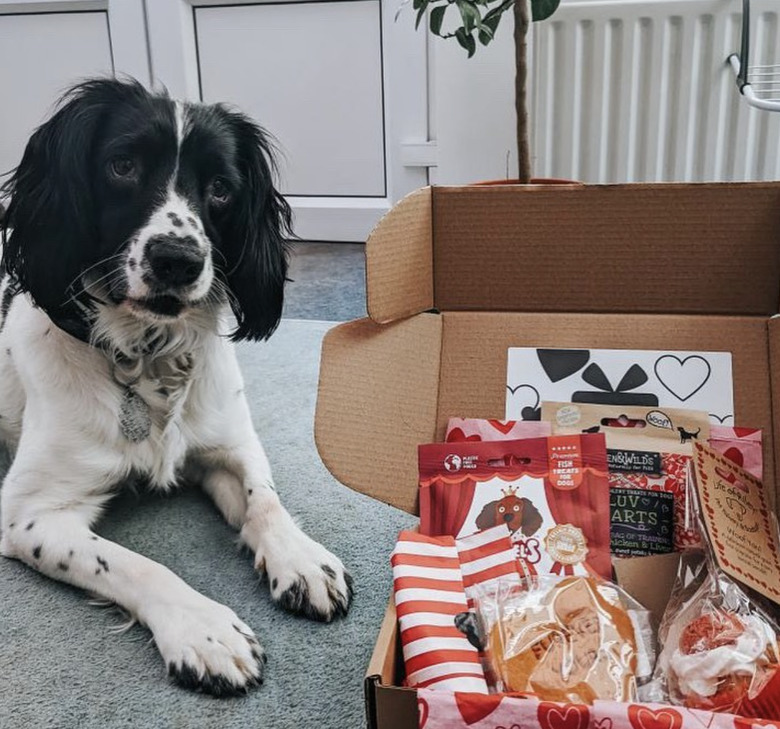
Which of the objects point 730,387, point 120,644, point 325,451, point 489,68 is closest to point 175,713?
point 120,644

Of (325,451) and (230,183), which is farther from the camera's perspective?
A: (230,183)

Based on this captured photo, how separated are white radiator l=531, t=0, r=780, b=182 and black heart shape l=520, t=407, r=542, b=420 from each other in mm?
1358

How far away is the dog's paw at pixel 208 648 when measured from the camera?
99 cm

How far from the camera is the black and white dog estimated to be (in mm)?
1171

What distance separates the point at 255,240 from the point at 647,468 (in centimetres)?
71

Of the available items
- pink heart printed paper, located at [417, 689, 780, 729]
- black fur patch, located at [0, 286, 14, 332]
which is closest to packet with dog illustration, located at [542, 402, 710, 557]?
pink heart printed paper, located at [417, 689, 780, 729]

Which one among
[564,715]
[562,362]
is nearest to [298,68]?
[562,362]

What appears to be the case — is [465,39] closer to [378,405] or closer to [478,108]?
[478,108]

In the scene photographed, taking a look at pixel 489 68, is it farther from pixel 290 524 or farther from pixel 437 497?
pixel 437 497

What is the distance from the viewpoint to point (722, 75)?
2.04 metres

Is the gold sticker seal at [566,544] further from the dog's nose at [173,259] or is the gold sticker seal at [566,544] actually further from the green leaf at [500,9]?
the green leaf at [500,9]

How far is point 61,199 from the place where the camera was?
3.95 feet

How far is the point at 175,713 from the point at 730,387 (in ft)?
2.34

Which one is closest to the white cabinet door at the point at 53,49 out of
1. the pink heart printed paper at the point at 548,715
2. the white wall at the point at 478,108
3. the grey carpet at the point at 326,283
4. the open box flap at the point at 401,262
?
the grey carpet at the point at 326,283
